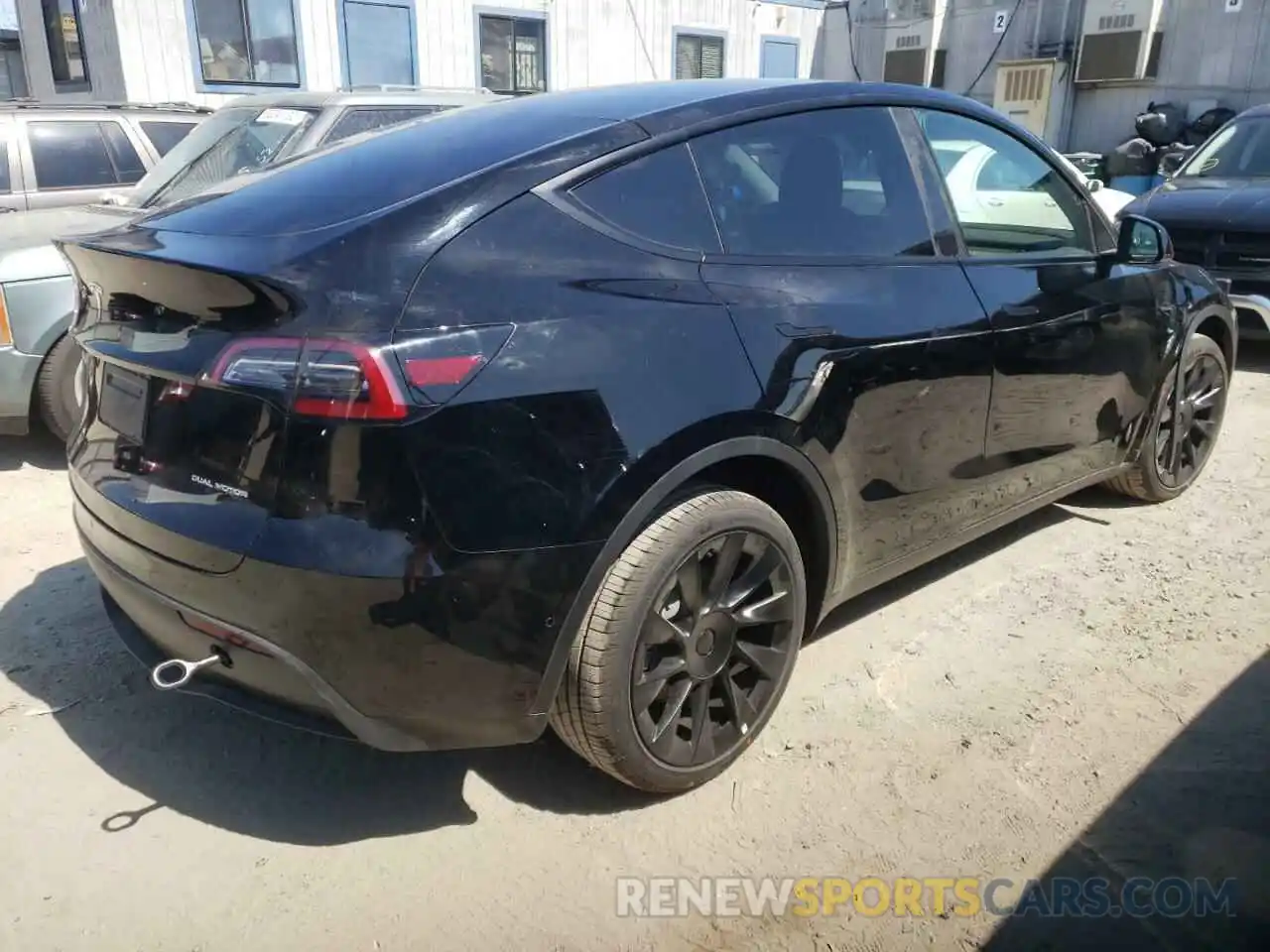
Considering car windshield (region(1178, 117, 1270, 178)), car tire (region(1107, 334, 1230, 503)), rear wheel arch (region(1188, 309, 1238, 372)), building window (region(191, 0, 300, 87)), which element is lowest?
car tire (region(1107, 334, 1230, 503))

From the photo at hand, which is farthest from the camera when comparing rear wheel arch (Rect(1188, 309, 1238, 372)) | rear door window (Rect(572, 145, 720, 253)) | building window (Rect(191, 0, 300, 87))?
building window (Rect(191, 0, 300, 87))

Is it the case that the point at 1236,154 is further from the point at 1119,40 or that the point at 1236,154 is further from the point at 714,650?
the point at 1119,40

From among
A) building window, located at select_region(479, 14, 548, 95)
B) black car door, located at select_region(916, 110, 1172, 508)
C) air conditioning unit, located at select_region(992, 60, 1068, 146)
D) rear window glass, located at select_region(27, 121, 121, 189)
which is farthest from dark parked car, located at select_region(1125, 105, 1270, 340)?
air conditioning unit, located at select_region(992, 60, 1068, 146)

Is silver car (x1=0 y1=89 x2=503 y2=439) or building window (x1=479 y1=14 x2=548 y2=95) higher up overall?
building window (x1=479 y1=14 x2=548 y2=95)

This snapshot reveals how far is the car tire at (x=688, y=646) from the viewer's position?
2289mm

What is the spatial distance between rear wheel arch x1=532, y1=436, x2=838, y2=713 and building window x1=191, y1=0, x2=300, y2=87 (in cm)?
1179

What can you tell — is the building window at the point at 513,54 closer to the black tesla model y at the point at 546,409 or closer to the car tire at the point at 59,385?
the car tire at the point at 59,385

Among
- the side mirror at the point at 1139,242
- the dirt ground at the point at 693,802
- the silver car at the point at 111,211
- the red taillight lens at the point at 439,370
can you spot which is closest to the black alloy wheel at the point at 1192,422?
the side mirror at the point at 1139,242

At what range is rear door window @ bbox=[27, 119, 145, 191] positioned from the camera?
21.4ft

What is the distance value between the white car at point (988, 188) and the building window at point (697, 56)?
1340cm

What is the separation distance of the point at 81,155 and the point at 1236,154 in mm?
8472

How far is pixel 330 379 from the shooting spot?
77.4 inches

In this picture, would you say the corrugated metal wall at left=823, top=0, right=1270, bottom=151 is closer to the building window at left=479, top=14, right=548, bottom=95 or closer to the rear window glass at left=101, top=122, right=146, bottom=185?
the building window at left=479, top=14, right=548, bottom=95

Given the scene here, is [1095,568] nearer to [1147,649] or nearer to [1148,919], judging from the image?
[1147,649]
